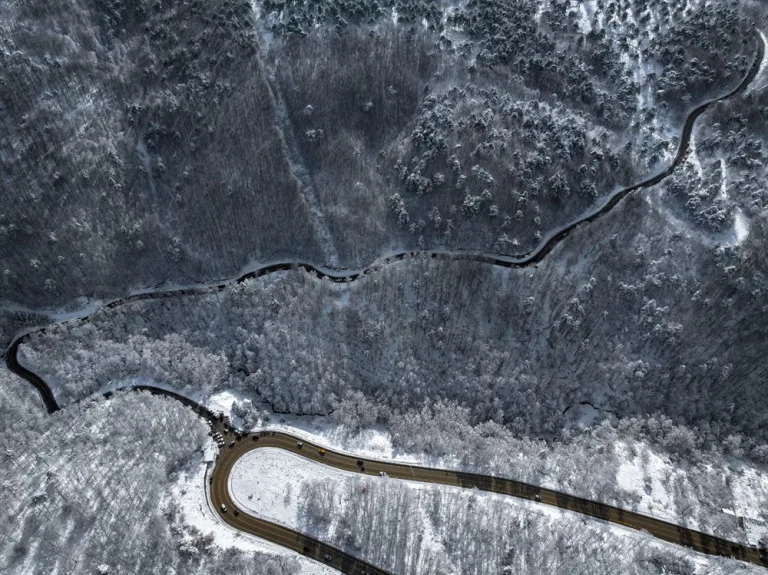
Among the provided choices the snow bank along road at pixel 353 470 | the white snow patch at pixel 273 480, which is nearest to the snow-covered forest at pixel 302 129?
the snow bank along road at pixel 353 470

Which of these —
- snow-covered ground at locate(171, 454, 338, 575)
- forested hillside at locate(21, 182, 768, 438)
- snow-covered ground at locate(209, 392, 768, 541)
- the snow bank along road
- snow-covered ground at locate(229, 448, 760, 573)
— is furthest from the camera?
forested hillside at locate(21, 182, 768, 438)

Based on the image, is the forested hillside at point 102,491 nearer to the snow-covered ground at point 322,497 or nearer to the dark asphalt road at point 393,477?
the dark asphalt road at point 393,477

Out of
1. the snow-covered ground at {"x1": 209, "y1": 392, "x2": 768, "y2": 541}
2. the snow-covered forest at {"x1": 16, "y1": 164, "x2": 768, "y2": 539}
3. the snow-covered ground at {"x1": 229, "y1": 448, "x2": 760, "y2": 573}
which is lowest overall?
the snow-covered ground at {"x1": 229, "y1": 448, "x2": 760, "y2": 573}

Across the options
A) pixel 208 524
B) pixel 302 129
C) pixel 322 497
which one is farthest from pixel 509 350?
pixel 302 129

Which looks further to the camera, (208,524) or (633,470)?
(633,470)

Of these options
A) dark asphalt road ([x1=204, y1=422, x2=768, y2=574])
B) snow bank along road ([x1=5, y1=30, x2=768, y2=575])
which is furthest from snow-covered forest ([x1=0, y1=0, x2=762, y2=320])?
dark asphalt road ([x1=204, y1=422, x2=768, y2=574])

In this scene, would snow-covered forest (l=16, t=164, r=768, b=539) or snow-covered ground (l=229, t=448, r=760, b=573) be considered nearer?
snow-covered ground (l=229, t=448, r=760, b=573)

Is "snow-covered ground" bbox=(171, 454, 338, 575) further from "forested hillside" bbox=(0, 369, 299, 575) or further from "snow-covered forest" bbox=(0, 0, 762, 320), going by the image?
"snow-covered forest" bbox=(0, 0, 762, 320)

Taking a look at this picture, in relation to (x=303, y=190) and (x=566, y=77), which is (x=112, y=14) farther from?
(x=566, y=77)

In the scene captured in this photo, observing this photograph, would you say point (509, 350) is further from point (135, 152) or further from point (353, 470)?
point (135, 152)

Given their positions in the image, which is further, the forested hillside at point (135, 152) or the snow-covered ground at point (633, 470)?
the forested hillside at point (135, 152)

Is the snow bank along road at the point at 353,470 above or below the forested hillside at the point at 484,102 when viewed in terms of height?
below

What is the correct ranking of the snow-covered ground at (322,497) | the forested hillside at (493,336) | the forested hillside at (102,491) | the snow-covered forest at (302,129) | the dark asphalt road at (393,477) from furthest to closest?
the snow-covered forest at (302,129) < the forested hillside at (493,336) < the snow-covered ground at (322,497) < the dark asphalt road at (393,477) < the forested hillside at (102,491)

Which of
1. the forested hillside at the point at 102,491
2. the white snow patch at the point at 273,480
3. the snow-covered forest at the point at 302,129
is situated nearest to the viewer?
the forested hillside at the point at 102,491
